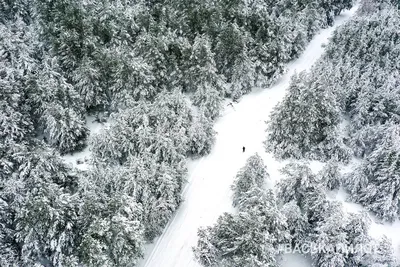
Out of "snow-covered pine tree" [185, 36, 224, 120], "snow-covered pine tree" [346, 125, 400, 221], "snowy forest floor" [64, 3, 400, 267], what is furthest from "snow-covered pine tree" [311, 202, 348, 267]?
"snow-covered pine tree" [185, 36, 224, 120]

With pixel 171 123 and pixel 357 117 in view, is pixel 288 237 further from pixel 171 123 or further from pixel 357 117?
pixel 357 117

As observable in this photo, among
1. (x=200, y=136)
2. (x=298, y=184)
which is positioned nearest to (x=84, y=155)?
(x=200, y=136)

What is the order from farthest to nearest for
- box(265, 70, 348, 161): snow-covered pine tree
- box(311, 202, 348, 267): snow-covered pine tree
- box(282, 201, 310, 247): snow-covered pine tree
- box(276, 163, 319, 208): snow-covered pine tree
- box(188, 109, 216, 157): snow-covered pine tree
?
1. box(188, 109, 216, 157): snow-covered pine tree
2. box(265, 70, 348, 161): snow-covered pine tree
3. box(276, 163, 319, 208): snow-covered pine tree
4. box(282, 201, 310, 247): snow-covered pine tree
5. box(311, 202, 348, 267): snow-covered pine tree

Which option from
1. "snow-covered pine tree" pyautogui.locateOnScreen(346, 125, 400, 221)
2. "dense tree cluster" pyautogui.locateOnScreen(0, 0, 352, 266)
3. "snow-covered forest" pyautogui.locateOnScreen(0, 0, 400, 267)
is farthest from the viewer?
"snow-covered pine tree" pyautogui.locateOnScreen(346, 125, 400, 221)

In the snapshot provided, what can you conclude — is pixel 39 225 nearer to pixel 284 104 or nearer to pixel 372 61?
pixel 284 104

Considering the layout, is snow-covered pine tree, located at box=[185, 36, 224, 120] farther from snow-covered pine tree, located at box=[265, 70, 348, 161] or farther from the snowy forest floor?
snow-covered pine tree, located at box=[265, 70, 348, 161]

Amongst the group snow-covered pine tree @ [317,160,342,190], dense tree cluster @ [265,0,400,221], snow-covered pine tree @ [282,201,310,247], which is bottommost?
snow-covered pine tree @ [282,201,310,247]
